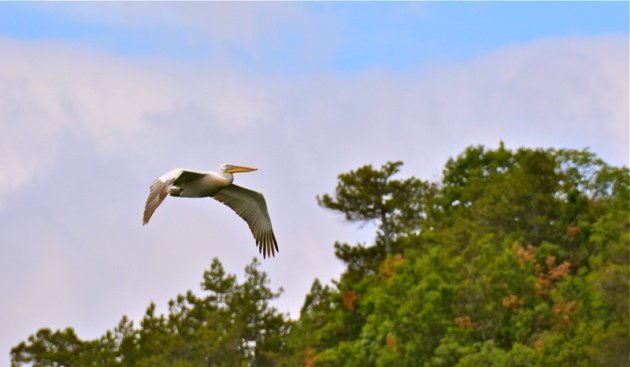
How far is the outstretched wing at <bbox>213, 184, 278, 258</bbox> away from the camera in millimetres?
33875

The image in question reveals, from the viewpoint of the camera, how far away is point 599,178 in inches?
3804

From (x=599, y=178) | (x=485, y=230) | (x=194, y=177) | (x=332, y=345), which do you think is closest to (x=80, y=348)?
(x=332, y=345)

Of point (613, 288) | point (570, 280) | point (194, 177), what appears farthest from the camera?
point (570, 280)

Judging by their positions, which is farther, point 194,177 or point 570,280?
point 570,280

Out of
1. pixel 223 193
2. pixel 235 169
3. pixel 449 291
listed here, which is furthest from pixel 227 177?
pixel 449 291

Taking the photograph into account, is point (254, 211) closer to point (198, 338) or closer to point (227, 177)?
point (227, 177)

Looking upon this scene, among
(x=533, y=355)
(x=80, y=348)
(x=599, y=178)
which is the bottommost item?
(x=533, y=355)

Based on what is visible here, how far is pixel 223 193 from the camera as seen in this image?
33.9m

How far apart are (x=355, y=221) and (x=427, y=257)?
17517 mm

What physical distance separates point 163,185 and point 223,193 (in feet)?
13.2

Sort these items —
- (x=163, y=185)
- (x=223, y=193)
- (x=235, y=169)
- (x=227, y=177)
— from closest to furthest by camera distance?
(x=163, y=185) < (x=227, y=177) < (x=235, y=169) < (x=223, y=193)

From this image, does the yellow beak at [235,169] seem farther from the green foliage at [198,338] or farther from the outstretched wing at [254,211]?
the green foliage at [198,338]

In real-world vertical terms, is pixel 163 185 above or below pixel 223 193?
below

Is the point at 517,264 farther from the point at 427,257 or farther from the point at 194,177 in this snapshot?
the point at 194,177
